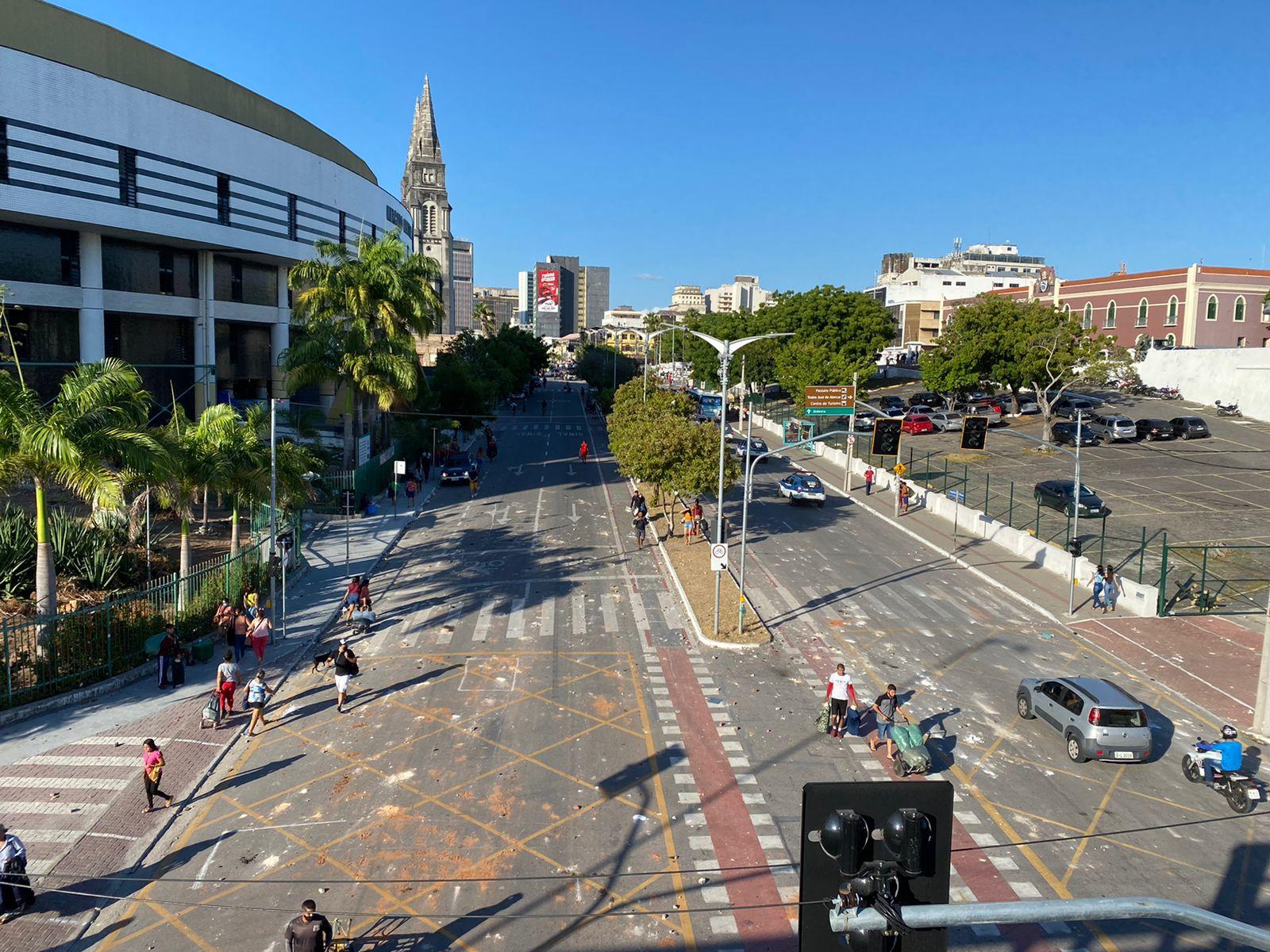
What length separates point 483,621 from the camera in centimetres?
2538

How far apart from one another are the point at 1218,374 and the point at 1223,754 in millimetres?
67840

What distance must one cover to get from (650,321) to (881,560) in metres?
116

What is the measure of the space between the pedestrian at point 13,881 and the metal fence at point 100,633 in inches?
282

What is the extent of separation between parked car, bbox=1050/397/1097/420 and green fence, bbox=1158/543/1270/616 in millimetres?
37166

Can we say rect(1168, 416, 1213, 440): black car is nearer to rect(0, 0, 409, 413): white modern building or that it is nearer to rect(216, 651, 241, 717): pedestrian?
rect(0, 0, 409, 413): white modern building

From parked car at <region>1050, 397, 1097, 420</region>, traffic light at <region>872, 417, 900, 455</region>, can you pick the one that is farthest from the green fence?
parked car at <region>1050, 397, 1097, 420</region>

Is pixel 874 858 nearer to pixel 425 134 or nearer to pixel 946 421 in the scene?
pixel 946 421

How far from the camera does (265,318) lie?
194 ft

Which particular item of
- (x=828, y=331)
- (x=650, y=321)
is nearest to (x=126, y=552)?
(x=828, y=331)

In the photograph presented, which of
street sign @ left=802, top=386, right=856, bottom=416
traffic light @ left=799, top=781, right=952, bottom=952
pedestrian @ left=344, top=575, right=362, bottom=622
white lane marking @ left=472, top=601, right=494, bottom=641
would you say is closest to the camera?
traffic light @ left=799, top=781, right=952, bottom=952

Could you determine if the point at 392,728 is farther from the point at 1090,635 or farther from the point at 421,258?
the point at 421,258

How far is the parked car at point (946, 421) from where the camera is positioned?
65750mm

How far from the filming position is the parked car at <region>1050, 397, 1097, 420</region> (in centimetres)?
6681

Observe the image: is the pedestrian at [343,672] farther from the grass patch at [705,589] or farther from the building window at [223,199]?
the building window at [223,199]
